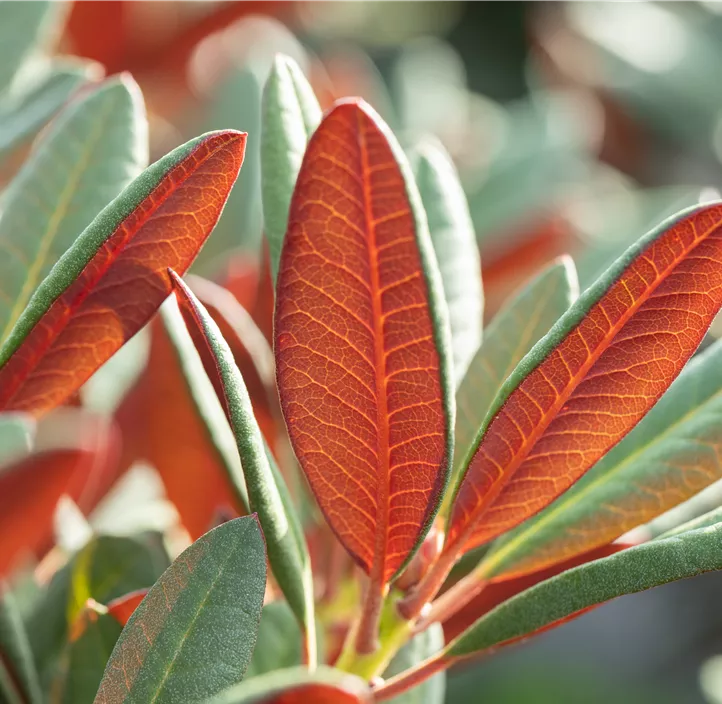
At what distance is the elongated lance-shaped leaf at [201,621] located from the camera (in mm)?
567

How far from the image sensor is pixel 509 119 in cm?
202

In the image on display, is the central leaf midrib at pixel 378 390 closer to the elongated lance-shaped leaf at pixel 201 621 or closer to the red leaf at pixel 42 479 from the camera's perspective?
the elongated lance-shaped leaf at pixel 201 621

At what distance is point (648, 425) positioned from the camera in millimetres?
772

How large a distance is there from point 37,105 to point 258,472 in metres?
0.57

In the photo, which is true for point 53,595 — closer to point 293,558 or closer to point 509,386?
point 293,558

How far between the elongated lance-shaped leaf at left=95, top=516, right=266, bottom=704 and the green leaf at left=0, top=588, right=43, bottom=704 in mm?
172

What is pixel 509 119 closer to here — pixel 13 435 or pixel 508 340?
pixel 508 340

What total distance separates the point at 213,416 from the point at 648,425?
35cm

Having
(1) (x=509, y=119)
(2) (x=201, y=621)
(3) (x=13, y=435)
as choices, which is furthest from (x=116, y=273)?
(1) (x=509, y=119)

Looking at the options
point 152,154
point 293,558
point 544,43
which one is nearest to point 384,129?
point 293,558

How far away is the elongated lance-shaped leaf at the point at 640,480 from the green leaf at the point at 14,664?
0.37 metres

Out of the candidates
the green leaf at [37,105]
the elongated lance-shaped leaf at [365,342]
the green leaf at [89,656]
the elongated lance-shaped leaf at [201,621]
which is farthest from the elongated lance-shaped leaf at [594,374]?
the green leaf at [37,105]

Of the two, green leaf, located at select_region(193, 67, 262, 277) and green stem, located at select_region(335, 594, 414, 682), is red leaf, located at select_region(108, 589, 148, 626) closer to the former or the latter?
green stem, located at select_region(335, 594, 414, 682)

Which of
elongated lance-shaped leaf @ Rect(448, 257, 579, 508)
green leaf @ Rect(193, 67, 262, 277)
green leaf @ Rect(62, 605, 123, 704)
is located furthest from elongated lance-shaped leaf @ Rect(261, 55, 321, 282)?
green leaf @ Rect(193, 67, 262, 277)
